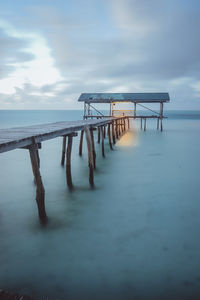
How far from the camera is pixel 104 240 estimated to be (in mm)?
3719

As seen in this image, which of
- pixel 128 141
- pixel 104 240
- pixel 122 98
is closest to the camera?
pixel 104 240

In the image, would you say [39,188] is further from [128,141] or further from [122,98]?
[122,98]

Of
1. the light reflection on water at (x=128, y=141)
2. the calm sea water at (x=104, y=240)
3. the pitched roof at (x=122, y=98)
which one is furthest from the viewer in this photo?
the pitched roof at (x=122, y=98)

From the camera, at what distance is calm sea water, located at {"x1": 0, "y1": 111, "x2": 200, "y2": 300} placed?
2.75 m

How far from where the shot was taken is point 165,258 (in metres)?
3.22

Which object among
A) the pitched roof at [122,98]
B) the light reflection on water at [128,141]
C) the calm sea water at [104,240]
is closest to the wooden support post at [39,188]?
the calm sea water at [104,240]

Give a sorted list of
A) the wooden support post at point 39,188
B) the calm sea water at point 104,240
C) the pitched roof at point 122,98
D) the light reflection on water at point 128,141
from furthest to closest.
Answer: the pitched roof at point 122,98 → the light reflection on water at point 128,141 → the wooden support post at point 39,188 → the calm sea water at point 104,240

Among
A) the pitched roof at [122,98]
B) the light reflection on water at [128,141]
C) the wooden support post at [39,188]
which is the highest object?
the pitched roof at [122,98]

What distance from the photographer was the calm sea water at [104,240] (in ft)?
9.04

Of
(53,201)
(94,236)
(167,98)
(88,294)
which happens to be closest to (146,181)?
(53,201)

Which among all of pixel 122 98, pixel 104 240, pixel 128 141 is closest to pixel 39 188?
pixel 104 240

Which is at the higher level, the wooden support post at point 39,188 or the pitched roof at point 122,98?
the pitched roof at point 122,98

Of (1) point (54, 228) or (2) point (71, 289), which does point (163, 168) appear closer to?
(1) point (54, 228)

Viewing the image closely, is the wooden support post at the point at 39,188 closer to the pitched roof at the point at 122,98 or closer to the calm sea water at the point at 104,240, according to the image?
the calm sea water at the point at 104,240
